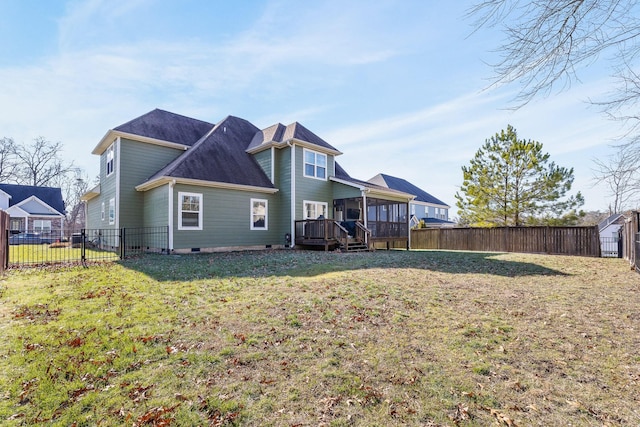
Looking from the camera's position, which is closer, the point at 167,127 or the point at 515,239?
the point at 167,127

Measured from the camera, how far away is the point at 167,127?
16.6 metres

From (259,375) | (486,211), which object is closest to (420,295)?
(259,375)

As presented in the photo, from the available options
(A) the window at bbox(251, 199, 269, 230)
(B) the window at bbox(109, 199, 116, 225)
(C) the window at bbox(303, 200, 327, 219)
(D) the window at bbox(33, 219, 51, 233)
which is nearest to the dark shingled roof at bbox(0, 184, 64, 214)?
(D) the window at bbox(33, 219, 51, 233)

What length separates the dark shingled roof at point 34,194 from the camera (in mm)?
30641

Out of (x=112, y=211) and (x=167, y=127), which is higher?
(x=167, y=127)

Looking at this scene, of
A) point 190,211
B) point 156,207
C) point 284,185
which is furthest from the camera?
point 284,185

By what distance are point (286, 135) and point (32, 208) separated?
3047cm

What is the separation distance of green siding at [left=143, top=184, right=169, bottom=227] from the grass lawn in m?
6.73

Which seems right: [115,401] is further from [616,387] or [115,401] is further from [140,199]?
[140,199]

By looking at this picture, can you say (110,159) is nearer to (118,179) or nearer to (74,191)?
(118,179)

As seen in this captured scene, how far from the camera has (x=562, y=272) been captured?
887 centimetres

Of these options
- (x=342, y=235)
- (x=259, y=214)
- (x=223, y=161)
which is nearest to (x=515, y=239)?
(x=342, y=235)

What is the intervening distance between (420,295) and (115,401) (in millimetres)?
4903

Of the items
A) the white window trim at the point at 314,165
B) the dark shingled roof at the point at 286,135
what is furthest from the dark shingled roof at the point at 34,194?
the white window trim at the point at 314,165
